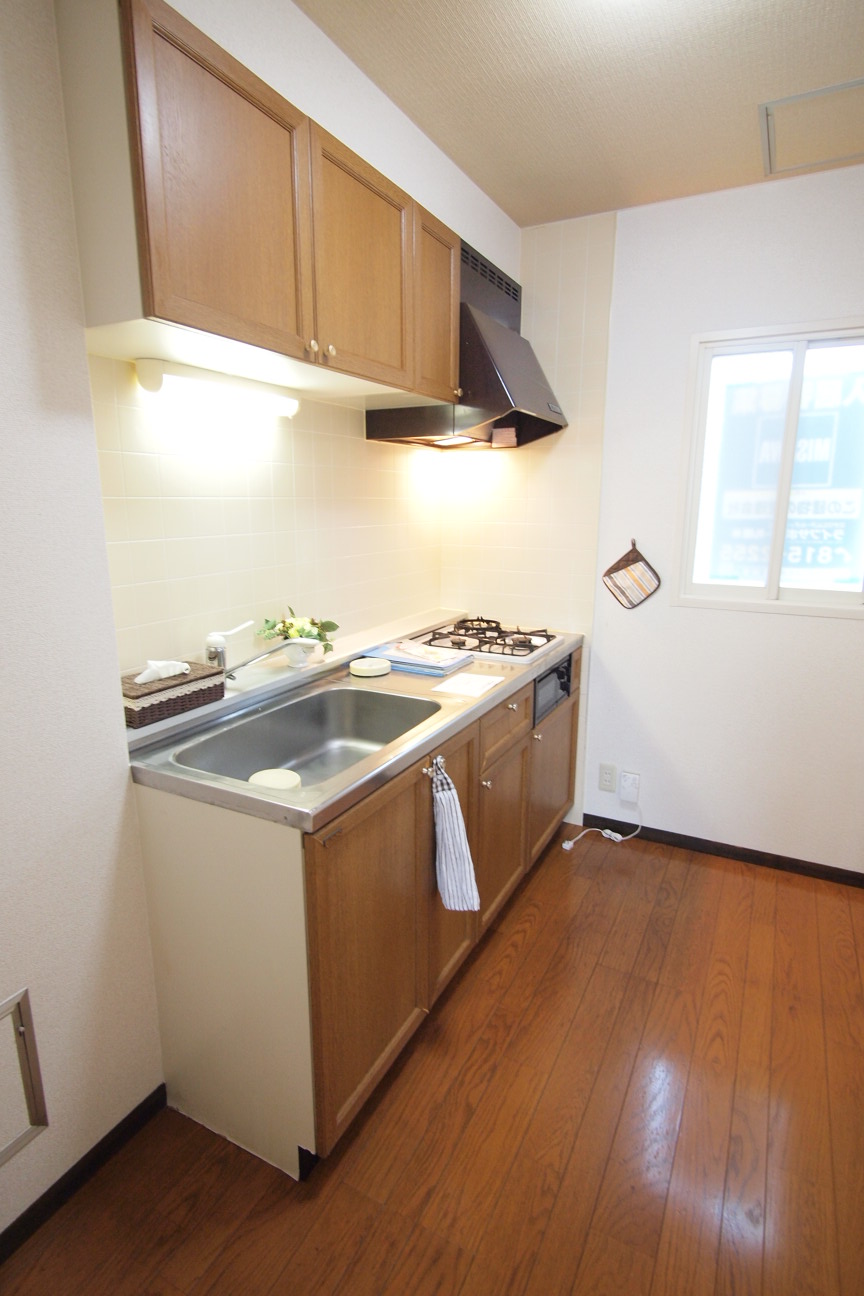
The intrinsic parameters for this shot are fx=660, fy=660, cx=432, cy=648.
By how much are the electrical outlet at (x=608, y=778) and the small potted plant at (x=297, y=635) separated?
1.51 metres

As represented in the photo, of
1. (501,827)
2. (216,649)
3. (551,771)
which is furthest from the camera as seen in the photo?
(551,771)

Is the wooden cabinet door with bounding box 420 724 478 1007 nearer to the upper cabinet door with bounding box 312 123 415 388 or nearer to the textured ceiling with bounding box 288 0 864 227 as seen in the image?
the upper cabinet door with bounding box 312 123 415 388

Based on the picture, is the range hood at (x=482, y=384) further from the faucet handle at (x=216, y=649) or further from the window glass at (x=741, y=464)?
the faucet handle at (x=216, y=649)

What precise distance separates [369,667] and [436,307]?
1.17 metres

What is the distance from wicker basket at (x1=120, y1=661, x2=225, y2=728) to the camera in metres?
1.54

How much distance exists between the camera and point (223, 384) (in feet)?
5.72

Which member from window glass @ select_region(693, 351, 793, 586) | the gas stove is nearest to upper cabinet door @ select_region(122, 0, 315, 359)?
the gas stove

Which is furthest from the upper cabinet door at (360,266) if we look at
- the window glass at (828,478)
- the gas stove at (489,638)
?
the window glass at (828,478)

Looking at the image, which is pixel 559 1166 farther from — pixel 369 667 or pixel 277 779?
pixel 369 667

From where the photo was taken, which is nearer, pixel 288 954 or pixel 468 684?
pixel 288 954

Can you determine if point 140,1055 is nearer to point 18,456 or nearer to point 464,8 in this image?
point 18,456

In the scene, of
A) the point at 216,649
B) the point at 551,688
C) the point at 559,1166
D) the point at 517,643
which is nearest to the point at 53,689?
the point at 216,649

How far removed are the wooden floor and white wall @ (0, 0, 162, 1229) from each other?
1.01ft

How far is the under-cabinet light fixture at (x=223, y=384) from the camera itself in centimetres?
158
